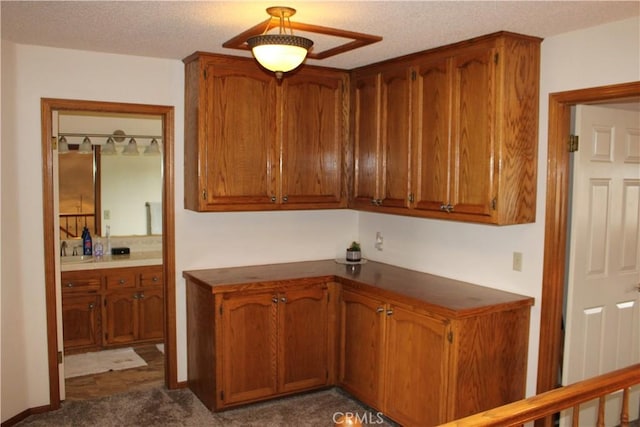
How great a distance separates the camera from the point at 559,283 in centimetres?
311

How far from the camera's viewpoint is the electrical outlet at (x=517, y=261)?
326cm

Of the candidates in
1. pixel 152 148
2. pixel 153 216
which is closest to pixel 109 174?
pixel 152 148

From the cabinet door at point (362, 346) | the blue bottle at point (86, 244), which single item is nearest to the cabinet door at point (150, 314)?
the blue bottle at point (86, 244)

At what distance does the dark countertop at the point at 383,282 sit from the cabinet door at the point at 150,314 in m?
1.33

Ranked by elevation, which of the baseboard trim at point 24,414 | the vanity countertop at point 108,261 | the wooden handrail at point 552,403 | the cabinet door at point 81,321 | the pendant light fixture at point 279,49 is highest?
the pendant light fixture at point 279,49

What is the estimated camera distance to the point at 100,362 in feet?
15.3

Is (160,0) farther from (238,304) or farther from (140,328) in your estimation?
(140,328)

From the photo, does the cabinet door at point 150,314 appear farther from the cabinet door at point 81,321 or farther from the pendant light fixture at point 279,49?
the pendant light fixture at point 279,49

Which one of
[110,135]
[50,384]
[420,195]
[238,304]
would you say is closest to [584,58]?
[420,195]

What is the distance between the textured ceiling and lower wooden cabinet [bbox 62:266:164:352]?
85.7 inches

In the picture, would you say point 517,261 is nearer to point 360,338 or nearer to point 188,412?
point 360,338

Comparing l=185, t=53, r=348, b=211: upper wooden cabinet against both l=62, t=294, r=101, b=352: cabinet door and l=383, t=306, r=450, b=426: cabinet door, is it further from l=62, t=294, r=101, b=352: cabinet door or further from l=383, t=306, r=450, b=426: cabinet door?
l=62, t=294, r=101, b=352: cabinet door

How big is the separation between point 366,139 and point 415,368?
161cm

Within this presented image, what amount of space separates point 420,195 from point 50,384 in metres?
2.62
